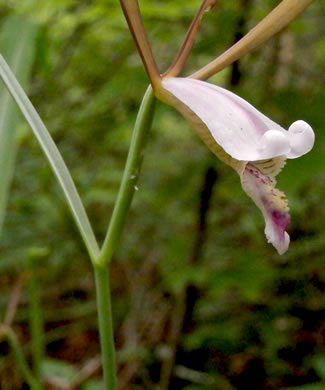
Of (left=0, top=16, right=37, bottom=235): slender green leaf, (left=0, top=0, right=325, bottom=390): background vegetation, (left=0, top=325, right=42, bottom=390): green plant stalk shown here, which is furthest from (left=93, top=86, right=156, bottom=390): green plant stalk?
(left=0, top=0, right=325, bottom=390): background vegetation

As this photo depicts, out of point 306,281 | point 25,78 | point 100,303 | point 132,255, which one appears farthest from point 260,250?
point 100,303

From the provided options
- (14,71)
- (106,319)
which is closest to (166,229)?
(14,71)

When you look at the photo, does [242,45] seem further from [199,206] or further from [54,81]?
[54,81]

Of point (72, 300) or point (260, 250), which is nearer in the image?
point (260, 250)

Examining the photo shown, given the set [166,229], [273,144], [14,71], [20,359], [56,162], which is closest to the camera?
[273,144]

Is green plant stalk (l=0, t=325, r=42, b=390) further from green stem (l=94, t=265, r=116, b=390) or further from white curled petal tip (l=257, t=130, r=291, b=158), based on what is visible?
white curled petal tip (l=257, t=130, r=291, b=158)

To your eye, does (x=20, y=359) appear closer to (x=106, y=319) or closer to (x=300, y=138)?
(x=106, y=319)
